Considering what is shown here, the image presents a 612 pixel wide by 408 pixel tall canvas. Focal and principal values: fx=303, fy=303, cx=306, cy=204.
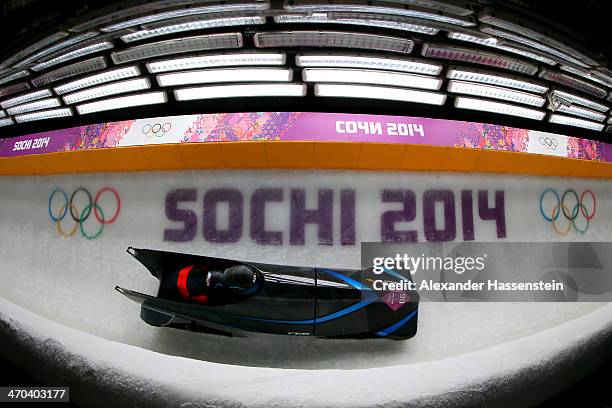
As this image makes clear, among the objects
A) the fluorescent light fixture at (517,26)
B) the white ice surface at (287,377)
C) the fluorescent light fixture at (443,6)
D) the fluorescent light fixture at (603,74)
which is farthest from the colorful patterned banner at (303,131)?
the white ice surface at (287,377)

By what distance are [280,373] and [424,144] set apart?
325 centimetres

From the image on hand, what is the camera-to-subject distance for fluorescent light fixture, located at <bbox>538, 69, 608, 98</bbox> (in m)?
3.15

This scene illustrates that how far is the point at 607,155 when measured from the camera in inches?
185

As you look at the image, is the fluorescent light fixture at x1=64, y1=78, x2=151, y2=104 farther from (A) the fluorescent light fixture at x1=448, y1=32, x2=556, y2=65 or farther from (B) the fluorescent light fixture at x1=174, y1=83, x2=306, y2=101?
(A) the fluorescent light fixture at x1=448, y1=32, x2=556, y2=65

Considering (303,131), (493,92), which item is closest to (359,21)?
(303,131)

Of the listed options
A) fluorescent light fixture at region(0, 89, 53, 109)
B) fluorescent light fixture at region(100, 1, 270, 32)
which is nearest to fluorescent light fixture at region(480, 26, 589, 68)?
fluorescent light fixture at region(100, 1, 270, 32)

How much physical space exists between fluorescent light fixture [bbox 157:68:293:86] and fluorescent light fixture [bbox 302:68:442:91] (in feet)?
0.92

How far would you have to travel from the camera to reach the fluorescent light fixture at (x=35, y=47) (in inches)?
85.3

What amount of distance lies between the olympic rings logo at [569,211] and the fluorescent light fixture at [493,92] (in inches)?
58.3

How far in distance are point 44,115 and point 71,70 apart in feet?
5.47

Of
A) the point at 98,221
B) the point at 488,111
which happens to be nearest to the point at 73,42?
the point at 98,221

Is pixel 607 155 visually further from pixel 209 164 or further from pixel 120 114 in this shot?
pixel 120 114

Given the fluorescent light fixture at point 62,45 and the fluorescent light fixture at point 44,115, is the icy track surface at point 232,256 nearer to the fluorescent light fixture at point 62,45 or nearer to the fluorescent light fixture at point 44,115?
the fluorescent light fixture at point 44,115

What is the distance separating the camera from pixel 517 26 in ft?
6.73
